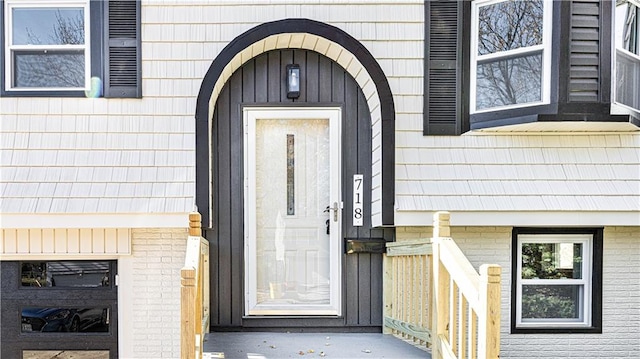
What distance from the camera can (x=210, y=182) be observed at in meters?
3.74

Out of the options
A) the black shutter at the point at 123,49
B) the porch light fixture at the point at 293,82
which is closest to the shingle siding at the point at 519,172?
the porch light fixture at the point at 293,82

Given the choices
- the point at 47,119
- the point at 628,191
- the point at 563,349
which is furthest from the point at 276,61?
the point at 563,349

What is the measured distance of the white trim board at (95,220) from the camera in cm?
354

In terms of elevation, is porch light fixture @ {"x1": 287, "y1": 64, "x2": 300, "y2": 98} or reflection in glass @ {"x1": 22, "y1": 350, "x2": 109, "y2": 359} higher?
porch light fixture @ {"x1": 287, "y1": 64, "x2": 300, "y2": 98}

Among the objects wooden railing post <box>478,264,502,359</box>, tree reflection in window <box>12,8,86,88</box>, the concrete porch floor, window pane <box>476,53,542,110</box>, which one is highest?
tree reflection in window <box>12,8,86,88</box>

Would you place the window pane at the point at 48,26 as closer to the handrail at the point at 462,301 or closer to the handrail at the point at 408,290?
the handrail at the point at 408,290

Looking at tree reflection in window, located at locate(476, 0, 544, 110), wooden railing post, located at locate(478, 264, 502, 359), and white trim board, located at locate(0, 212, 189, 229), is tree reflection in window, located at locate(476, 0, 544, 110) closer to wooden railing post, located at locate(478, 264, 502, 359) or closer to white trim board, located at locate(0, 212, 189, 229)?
wooden railing post, located at locate(478, 264, 502, 359)

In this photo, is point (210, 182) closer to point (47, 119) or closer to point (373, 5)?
point (47, 119)

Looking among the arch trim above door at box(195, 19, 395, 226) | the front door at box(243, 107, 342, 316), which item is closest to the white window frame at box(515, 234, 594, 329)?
the arch trim above door at box(195, 19, 395, 226)

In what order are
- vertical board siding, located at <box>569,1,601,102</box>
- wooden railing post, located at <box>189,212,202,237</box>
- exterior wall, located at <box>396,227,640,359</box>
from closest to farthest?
wooden railing post, located at <box>189,212,202,237</box> < vertical board siding, located at <box>569,1,601,102</box> < exterior wall, located at <box>396,227,640,359</box>

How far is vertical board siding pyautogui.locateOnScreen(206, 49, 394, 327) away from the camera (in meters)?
3.89

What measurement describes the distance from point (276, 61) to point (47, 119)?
2.03m

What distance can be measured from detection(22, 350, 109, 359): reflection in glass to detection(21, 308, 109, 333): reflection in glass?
19 centimetres

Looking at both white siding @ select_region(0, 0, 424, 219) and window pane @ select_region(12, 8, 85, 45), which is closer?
white siding @ select_region(0, 0, 424, 219)
